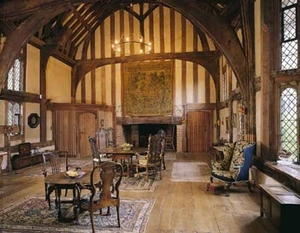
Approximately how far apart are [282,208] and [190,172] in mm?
4039

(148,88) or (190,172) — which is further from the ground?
(148,88)

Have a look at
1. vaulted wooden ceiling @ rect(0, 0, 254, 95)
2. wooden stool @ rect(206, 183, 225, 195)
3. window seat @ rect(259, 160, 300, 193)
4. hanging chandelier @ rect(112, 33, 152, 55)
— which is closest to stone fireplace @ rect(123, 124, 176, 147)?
hanging chandelier @ rect(112, 33, 152, 55)

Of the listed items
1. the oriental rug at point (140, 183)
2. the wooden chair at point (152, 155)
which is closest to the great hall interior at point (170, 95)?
the oriental rug at point (140, 183)

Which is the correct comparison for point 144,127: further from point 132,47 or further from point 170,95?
point 132,47

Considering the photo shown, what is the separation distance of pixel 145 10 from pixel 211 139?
660cm

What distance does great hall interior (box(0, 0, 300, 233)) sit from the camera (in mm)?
4184

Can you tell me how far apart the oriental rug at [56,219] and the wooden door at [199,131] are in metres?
7.28

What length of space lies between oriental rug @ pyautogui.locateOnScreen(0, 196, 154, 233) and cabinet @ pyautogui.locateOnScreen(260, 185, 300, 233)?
1.66 metres

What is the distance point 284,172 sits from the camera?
372 cm

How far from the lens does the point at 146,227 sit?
328 centimetres

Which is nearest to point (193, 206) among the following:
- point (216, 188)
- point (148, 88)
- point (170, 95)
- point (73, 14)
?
point (216, 188)

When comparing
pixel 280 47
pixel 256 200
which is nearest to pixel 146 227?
pixel 256 200

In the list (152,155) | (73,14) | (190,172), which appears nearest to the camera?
(152,155)

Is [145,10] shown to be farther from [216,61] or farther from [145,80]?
[216,61]
